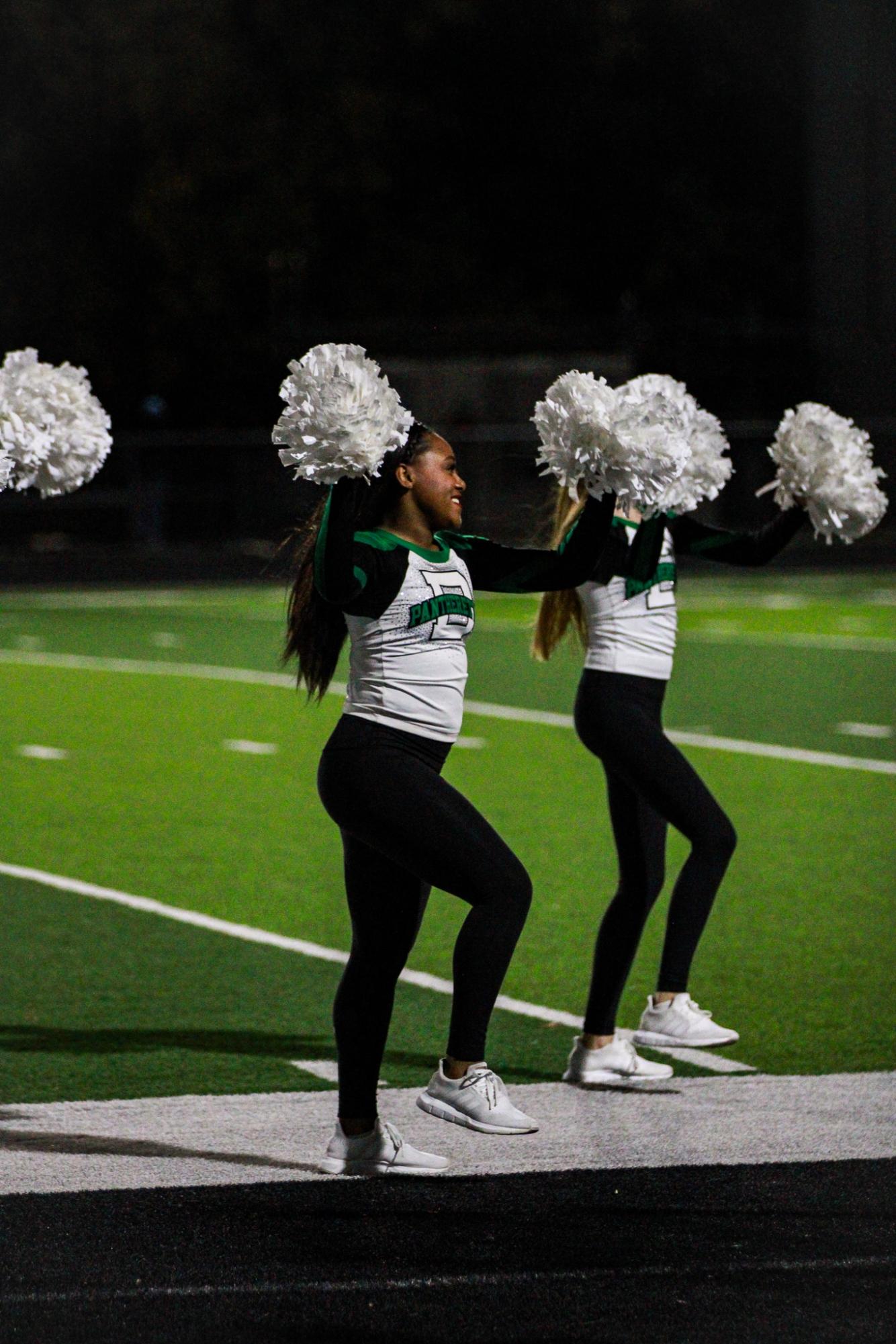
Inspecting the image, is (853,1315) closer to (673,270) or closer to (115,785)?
(115,785)

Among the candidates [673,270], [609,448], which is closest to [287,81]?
[673,270]

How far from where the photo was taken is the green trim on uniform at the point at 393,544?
503cm

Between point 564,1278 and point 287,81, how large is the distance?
39228mm

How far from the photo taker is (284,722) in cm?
1501

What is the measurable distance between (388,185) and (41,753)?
97.0 ft

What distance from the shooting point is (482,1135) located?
18.3 ft

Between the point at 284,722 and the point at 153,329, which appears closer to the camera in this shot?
the point at 284,722

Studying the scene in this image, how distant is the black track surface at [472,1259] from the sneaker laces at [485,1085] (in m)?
0.22

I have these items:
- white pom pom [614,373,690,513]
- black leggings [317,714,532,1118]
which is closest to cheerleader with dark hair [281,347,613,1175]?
black leggings [317,714,532,1118]

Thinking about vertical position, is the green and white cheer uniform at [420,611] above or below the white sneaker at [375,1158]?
above

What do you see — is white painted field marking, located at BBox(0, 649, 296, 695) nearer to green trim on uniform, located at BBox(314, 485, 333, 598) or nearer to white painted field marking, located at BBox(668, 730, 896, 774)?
white painted field marking, located at BBox(668, 730, 896, 774)

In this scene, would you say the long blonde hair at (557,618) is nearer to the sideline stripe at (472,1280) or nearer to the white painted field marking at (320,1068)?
the white painted field marking at (320,1068)

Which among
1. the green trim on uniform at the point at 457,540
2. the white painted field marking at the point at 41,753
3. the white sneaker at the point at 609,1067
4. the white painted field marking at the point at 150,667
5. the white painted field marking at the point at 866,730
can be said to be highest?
the green trim on uniform at the point at 457,540

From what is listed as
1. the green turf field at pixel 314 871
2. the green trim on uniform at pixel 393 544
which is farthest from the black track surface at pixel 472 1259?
the green trim on uniform at pixel 393 544
